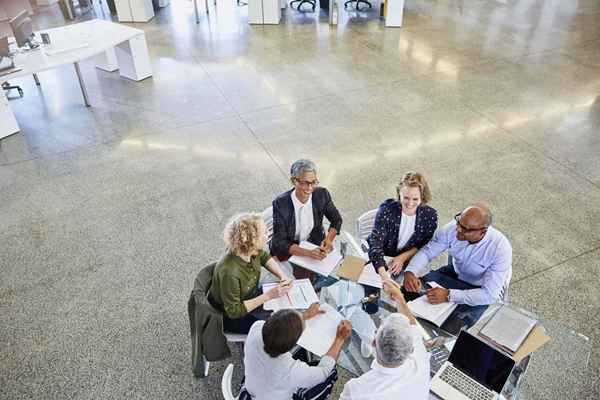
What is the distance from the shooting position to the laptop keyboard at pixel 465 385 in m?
2.32

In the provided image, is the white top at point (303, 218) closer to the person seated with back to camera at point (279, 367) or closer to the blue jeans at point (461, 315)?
the blue jeans at point (461, 315)

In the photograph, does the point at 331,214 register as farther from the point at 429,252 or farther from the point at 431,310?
the point at 431,310

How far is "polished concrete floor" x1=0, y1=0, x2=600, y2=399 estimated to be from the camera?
3.53m

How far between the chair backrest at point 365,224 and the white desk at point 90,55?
184 inches

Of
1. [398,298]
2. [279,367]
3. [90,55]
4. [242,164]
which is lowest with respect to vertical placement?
[242,164]

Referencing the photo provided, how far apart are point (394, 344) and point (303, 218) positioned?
1.51 metres

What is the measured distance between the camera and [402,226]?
331 centimetres

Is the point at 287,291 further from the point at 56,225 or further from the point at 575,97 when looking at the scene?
the point at 575,97

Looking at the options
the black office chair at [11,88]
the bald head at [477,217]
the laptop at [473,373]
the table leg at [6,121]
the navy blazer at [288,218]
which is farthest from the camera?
the black office chair at [11,88]

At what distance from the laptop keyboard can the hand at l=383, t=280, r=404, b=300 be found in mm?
573

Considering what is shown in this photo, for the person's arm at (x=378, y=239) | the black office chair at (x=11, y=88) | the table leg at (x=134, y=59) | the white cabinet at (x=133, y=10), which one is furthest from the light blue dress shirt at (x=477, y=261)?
the white cabinet at (x=133, y=10)

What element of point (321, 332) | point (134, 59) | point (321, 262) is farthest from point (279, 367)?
point (134, 59)

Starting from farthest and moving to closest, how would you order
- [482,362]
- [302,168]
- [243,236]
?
[302,168] → [243,236] → [482,362]

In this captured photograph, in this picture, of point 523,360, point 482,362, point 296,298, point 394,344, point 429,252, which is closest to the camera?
point 394,344
